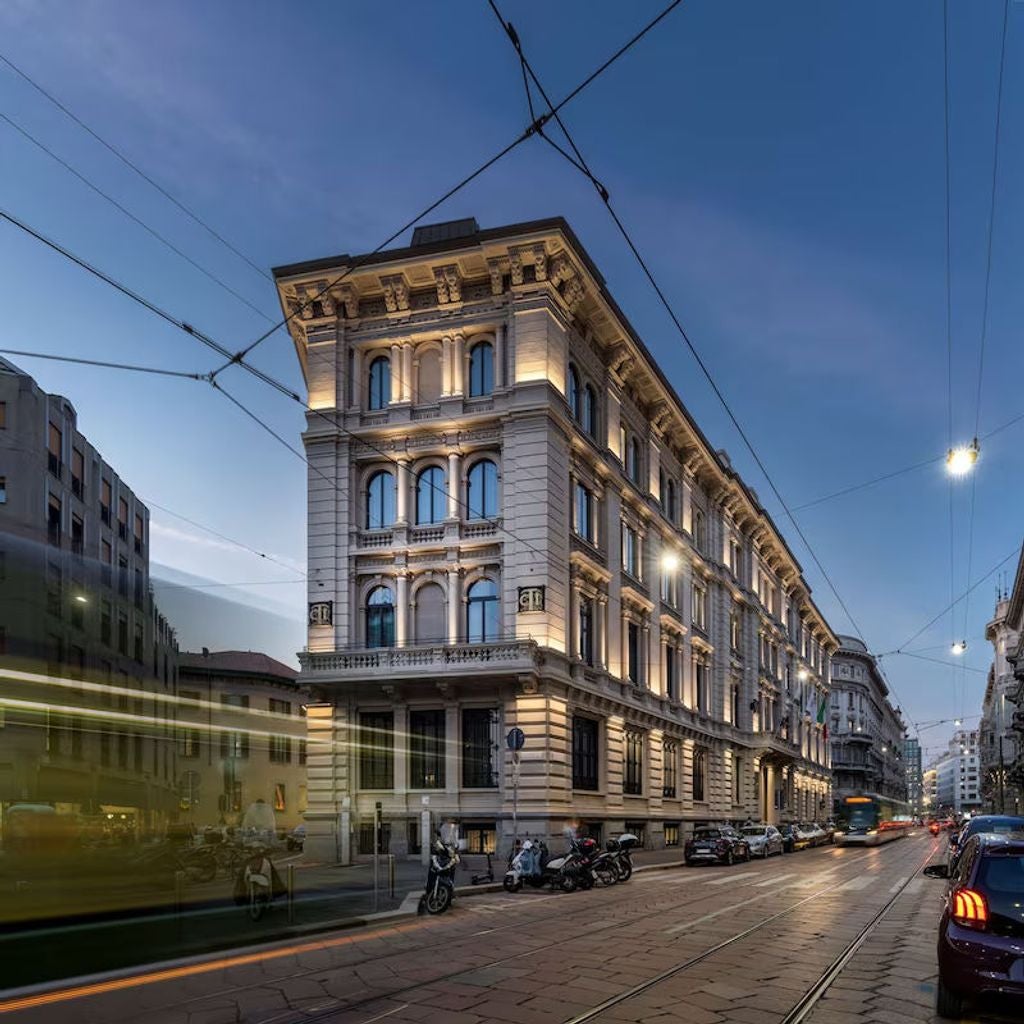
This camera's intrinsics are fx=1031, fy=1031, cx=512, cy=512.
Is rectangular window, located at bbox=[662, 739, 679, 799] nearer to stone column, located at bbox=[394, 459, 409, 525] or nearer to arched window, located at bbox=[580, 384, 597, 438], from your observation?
arched window, located at bbox=[580, 384, 597, 438]

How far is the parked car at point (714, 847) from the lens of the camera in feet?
104

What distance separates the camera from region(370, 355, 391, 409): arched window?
110ft

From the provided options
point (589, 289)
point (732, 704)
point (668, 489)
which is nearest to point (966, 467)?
point (589, 289)

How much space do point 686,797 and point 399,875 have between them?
2220 centimetres

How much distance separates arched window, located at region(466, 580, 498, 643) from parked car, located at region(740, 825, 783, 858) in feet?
40.6

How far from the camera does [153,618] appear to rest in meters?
17.4

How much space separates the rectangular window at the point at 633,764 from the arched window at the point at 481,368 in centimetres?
1356

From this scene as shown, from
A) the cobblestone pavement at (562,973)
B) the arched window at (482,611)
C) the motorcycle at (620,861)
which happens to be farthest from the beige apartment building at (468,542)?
the cobblestone pavement at (562,973)

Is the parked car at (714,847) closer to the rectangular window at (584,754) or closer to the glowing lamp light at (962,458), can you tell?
the rectangular window at (584,754)

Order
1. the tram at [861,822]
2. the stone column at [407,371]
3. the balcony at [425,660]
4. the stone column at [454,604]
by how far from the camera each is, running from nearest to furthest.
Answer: the balcony at [425,660], the stone column at [454,604], the stone column at [407,371], the tram at [861,822]

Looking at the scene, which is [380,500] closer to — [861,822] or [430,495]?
[430,495]

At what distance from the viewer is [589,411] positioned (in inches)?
1412

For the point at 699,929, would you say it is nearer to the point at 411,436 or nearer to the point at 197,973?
the point at 197,973

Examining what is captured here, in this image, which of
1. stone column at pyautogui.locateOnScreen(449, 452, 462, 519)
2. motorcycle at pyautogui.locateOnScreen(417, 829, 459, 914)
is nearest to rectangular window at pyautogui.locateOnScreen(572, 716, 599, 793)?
stone column at pyautogui.locateOnScreen(449, 452, 462, 519)
